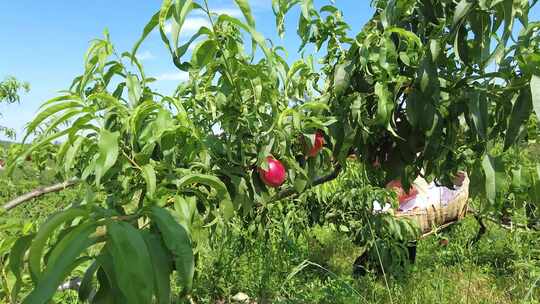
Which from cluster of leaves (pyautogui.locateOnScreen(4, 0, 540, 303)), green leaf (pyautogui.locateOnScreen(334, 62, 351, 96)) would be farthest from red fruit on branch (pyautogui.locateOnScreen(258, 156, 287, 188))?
green leaf (pyautogui.locateOnScreen(334, 62, 351, 96))

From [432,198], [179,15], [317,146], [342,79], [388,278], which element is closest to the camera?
[179,15]

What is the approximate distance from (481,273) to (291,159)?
240cm

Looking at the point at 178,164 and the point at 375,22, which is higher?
the point at 375,22

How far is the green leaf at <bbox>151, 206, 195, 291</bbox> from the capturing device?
25.2 inches

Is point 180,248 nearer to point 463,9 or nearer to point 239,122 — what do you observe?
point 239,122

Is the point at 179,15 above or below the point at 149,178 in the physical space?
above

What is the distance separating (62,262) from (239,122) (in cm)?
66

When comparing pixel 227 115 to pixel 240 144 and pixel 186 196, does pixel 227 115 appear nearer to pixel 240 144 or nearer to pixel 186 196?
pixel 240 144

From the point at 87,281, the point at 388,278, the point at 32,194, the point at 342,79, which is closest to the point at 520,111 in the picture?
the point at 342,79

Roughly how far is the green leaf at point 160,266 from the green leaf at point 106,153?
15 cm

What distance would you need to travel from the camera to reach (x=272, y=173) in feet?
3.84

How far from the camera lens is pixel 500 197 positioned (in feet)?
3.35

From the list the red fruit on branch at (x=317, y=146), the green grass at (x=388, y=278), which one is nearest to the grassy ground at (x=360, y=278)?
the green grass at (x=388, y=278)

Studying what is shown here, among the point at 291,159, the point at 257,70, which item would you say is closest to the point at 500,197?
the point at 291,159
